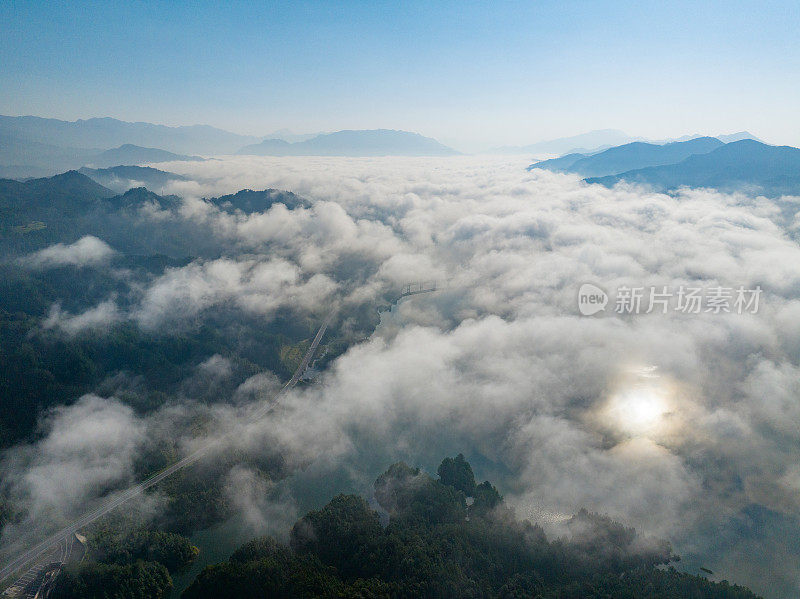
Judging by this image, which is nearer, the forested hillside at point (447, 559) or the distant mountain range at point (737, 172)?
the forested hillside at point (447, 559)

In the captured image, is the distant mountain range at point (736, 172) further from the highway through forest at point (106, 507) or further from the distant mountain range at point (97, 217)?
the highway through forest at point (106, 507)

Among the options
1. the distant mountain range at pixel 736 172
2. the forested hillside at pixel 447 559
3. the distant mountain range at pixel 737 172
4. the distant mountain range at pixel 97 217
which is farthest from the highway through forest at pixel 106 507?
the distant mountain range at pixel 737 172

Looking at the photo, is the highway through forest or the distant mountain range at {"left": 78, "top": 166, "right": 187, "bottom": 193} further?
the distant mountain range at {"left": 78, "top": 166, "right": 187, "bottom": 193}

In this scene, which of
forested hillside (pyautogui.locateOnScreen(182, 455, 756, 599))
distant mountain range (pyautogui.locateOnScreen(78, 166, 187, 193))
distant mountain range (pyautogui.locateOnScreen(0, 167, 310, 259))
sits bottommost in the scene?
forested hillside (pyautogui.locateOnScreen(182, 455, 756, 599))

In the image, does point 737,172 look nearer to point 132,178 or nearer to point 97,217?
point 97,217

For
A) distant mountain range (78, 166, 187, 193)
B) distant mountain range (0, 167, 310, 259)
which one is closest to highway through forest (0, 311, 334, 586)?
distant mountain range (0, 167, 310, 259)

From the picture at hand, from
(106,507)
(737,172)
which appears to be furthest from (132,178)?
(737,172)

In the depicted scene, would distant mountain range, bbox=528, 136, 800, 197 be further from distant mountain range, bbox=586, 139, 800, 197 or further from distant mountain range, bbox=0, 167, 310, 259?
distant mountain range, bbox=0, 167, 310, 259

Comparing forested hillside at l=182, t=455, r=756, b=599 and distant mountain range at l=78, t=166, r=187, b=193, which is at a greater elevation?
distant mountain range at l=78, t=166, r=187, b=193

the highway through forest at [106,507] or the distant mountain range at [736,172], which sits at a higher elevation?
the distant mountain range at [736,172]
